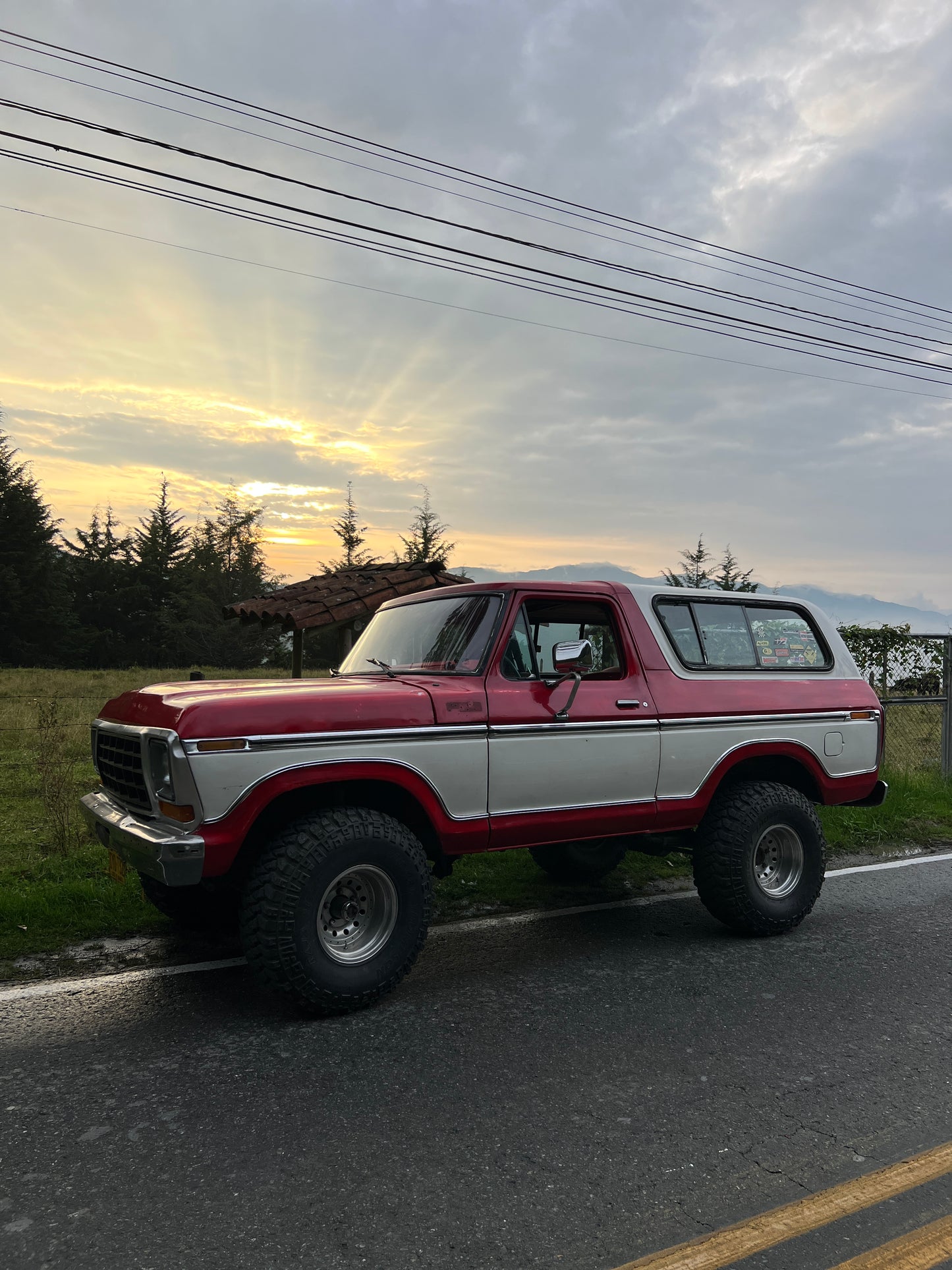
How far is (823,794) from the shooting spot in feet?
18.9

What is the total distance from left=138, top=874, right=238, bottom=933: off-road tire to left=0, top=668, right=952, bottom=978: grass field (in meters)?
0.20

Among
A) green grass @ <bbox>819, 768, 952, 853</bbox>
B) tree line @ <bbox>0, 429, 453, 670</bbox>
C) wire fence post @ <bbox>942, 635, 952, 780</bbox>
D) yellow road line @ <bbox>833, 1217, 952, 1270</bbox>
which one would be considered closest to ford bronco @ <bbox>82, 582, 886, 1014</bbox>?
green grass @ <bbox>819, 768, 952, 853</bbox>

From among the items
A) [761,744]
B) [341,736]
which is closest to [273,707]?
[341,736]

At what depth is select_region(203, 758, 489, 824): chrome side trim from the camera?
3.77 m

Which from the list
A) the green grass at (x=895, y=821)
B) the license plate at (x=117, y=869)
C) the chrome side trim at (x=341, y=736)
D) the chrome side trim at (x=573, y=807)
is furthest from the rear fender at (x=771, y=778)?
the license plate at (x=117, y=869)

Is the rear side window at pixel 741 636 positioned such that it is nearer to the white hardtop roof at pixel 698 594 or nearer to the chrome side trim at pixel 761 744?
the white hardtop roof at pixel 698 594

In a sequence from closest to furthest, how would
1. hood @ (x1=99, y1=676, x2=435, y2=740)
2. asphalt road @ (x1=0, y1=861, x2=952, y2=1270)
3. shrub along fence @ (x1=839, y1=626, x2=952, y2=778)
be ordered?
1. asphalt road @ (x1=0, y1=861, x2=952, y2=1270)
2. hood @ (x1=99, y1=676, x2=435, y2=740)
3. shrub along fence @ (x1=839, y1=626, x2=952, y2=778)

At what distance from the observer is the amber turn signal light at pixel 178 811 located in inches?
147

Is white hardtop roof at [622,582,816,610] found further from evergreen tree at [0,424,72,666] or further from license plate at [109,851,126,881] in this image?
evergreen tree at [0,424,72,666]

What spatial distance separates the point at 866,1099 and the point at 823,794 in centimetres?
275

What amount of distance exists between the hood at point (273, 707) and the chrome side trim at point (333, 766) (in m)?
0.15

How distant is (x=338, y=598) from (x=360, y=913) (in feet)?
16.0

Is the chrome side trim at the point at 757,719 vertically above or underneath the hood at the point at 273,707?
underneath

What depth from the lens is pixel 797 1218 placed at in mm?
2543
